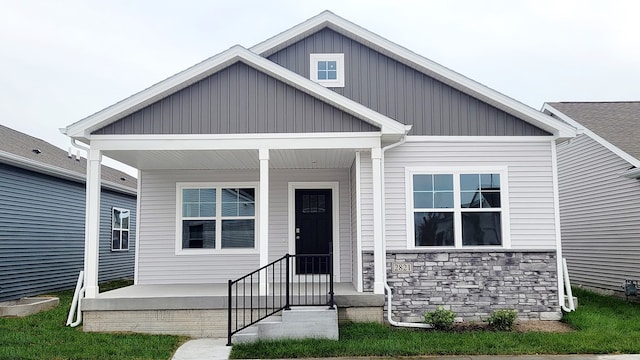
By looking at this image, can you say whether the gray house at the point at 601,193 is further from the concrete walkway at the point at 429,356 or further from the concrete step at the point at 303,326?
the concrete step at the point at 303,326

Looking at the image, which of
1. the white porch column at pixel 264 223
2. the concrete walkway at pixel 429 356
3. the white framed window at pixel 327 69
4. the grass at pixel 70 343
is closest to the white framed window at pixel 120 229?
the grass at pixel 70 343

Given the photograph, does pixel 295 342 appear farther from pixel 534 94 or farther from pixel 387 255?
pixel 534 94

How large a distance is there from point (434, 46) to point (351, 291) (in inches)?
1326

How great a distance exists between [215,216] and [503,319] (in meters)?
5.87

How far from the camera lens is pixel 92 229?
8.86 m

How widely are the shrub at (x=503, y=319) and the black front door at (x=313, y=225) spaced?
3568 mm

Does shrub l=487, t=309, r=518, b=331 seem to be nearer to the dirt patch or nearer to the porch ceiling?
the dirt patch

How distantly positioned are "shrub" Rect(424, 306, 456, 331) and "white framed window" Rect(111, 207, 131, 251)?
10.8 metres

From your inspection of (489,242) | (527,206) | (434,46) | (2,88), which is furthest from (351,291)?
(434,46)

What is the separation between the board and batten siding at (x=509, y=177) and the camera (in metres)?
9.58

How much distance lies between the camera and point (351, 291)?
30.6ft

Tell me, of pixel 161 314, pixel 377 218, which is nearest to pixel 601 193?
pixel 377 218

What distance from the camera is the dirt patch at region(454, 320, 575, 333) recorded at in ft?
28.9

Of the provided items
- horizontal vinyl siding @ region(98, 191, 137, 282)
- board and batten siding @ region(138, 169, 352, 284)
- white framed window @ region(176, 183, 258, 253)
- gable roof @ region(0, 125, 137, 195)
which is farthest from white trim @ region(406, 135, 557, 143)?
horizontal vinyl siding @ region(98, 191, 137, 282)
